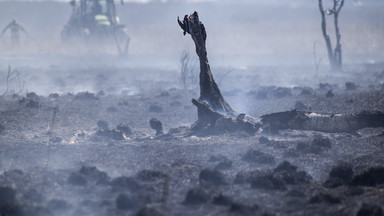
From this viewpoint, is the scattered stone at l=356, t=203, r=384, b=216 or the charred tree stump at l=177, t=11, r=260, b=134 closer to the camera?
the scattered stone at l=356, t=203, r=384, b=216

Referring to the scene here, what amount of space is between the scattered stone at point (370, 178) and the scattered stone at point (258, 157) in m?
1.87

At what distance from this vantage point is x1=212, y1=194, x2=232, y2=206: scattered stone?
244 inches

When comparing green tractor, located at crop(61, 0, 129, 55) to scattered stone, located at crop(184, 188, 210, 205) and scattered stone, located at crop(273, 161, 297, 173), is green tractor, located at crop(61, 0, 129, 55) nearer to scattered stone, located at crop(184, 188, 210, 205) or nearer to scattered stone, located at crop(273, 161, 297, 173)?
scattered stone, located at crop(273, 161, 297, 173)

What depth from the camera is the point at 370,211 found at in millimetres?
5379

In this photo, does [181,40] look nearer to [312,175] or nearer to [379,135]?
[379,135]

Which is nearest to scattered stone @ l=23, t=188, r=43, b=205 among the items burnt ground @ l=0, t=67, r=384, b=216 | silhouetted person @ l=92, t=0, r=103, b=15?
burnt ground @ l=0, t=67, r=384, b=216

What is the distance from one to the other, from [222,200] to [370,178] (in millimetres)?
2223

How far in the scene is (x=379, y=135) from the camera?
9867mm

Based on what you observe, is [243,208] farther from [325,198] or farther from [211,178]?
[211,178]

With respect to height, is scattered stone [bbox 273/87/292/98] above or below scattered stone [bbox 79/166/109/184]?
above

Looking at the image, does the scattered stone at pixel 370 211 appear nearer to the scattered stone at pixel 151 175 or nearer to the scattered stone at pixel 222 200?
the scattered stone at pixel 222 200

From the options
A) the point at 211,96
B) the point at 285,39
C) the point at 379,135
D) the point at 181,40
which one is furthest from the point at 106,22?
the point at 379,135

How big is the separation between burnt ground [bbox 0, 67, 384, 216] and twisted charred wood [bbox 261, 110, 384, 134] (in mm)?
249

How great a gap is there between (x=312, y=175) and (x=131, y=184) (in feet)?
9.74
